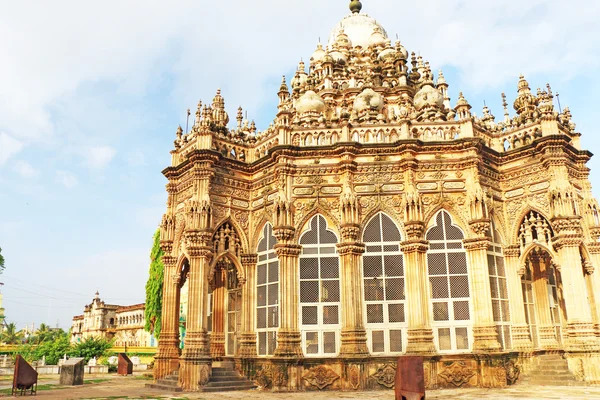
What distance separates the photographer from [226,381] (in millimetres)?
16391

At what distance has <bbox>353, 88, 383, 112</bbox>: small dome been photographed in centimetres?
1981

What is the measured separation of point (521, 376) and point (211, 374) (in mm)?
10089

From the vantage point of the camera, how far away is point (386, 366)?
51.8 feet

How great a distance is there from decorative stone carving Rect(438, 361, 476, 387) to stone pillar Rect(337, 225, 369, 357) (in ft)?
8.28

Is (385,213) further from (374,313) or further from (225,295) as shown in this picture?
(225,295)

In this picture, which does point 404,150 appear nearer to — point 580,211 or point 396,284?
point 396,284

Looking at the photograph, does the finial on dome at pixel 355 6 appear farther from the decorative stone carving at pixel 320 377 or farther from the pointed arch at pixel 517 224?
the decorative stone carving at pixel 320 377

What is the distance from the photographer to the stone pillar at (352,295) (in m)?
15.9

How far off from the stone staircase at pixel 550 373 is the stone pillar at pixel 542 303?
572 mm

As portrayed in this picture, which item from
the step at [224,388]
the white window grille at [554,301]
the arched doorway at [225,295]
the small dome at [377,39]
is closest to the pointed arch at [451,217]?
the white window grille at [554,301]

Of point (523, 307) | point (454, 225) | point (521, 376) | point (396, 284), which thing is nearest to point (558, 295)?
point (523, 307)

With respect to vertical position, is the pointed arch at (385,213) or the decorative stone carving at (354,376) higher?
the pointed arch at (385,213)

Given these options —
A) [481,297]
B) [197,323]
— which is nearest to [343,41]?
[481,297]

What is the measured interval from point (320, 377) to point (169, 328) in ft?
20.1
